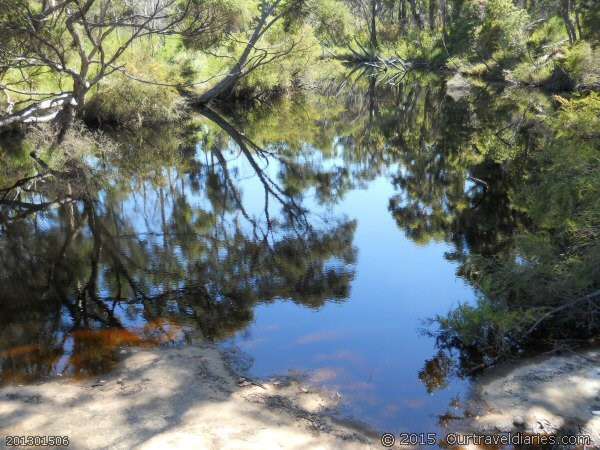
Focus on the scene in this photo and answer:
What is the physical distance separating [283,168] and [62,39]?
7323 mm

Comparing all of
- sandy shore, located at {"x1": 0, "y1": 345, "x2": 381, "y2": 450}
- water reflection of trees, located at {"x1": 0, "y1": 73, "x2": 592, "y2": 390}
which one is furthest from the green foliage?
sandy shore, located at {"x1": 0, "y1": 345, "x2": 381, "y2": 450}

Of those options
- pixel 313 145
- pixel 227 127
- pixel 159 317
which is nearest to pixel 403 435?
pixel 159 317

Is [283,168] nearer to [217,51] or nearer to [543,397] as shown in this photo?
[543,397]

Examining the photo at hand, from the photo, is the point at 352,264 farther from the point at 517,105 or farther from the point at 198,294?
the point at 517,105

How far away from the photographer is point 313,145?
19062 mm

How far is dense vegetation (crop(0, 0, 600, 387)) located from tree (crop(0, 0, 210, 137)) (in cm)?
9

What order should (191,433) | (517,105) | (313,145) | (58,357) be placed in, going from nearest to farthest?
(191,433)
(58,357)
(313,145)
(517,105)

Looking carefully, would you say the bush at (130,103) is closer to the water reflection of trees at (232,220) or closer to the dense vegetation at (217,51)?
the dense vegetation at (217,51)

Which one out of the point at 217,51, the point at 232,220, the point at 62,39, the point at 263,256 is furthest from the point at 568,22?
the point at 263,256

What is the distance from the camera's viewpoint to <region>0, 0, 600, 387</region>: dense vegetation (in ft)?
21.6

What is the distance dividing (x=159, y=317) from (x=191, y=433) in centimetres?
293

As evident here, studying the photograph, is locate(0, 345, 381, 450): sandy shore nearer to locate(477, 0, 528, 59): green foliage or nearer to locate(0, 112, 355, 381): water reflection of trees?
locate(0, 112, 355, 381): water reflection of trees

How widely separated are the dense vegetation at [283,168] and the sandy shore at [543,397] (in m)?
0.43

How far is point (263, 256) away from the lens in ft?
31.2
